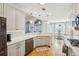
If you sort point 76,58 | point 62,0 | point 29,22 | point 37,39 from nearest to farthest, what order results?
point 76,58
point 62,0
point 37,39
point 29,22

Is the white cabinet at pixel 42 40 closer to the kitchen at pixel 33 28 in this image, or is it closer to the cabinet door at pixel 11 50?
the kitchen at pixel 33 28

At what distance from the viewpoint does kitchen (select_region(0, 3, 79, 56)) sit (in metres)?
2.58

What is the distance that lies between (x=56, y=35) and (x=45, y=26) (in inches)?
142

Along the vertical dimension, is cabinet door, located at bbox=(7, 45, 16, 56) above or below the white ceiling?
below

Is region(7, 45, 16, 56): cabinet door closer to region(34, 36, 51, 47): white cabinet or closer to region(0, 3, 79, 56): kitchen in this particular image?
region(0, 3, 79, 56): kitchen

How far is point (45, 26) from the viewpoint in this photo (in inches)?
301

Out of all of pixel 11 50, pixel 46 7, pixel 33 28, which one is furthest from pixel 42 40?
pixel 11 50

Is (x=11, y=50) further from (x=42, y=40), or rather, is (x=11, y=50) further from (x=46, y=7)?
(x=42, y=40)

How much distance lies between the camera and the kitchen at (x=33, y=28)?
8.47 feet

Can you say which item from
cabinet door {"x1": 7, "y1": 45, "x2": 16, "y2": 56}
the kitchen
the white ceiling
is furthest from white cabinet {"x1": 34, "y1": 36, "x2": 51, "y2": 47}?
cabinet door {"x1": 7, "y1": 45, "x2": 16, "y2": 56}

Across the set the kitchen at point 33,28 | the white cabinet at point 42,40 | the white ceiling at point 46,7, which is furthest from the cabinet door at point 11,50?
the white cabinet at point 42,40

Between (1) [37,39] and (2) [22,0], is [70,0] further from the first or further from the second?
(1) [37,39]

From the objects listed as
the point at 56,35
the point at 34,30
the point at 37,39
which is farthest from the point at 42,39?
the point at 56,35

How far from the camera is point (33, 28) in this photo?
7.10 meters
